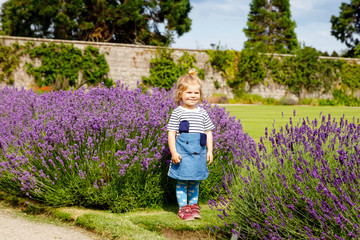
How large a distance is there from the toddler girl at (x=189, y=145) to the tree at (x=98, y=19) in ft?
67.8

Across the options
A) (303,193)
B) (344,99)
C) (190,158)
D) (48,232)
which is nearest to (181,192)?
(190,158)

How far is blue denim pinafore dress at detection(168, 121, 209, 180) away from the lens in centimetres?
348

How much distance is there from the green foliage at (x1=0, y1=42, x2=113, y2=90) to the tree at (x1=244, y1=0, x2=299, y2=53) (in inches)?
782

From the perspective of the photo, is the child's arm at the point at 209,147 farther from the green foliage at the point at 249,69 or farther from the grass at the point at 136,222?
the green foliage at the point at 249,69

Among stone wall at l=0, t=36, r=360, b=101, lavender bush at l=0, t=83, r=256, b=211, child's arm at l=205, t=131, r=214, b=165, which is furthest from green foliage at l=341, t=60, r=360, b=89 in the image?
child's arm at l=205, t=131, r=214, b=165

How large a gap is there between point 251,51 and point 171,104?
53.1 feet

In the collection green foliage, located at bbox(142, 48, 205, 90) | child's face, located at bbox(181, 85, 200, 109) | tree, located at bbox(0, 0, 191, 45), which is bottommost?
child's face, located at bbox(181, 85, 200, 109)

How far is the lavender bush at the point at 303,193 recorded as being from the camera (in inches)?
92.2

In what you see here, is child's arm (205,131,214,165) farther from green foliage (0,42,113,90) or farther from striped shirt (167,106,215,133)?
green foliage (0,42,113,90)

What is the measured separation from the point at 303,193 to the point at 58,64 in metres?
16.7

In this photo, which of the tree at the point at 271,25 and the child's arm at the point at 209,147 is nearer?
the child's arm at the point at 209,147

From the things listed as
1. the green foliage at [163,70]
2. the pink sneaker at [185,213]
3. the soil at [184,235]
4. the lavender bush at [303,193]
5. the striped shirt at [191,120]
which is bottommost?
the soil at [184,235]

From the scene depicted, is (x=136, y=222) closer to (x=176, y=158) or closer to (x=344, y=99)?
(x=176, y=158)

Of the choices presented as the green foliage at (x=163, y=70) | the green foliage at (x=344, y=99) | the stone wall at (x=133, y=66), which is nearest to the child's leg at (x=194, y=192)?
the stone wall at (x=133, y=66)
